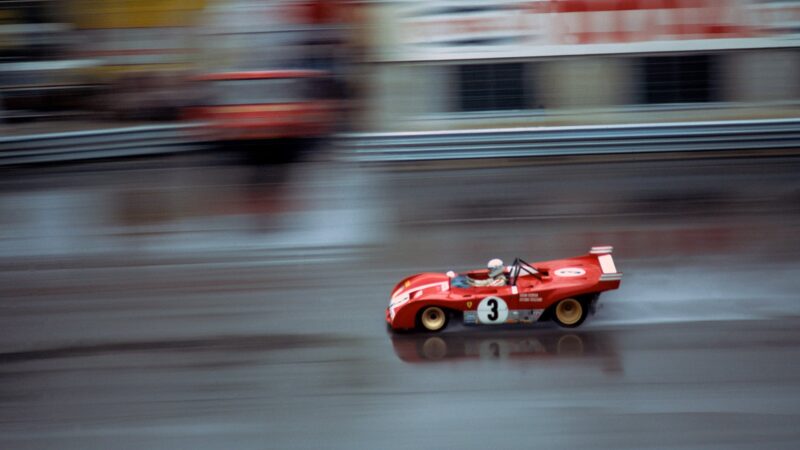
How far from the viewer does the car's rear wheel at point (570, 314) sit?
8477 mm

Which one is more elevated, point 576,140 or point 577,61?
point 577,61

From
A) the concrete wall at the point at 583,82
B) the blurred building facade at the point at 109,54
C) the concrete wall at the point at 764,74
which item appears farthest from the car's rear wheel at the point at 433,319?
the blurred building facade at the point at 109,54

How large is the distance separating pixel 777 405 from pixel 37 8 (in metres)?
17.4

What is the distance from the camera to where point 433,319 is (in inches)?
336

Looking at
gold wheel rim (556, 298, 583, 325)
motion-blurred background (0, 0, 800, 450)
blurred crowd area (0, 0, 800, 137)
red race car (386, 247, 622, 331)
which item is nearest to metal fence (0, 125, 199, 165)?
motion-blurred background (0, 0, 800, 450)

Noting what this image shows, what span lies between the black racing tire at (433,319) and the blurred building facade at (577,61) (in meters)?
6.86

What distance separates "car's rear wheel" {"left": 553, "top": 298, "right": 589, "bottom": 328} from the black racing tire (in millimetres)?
1072

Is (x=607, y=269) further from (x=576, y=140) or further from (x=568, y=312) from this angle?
(x=576, y=140)

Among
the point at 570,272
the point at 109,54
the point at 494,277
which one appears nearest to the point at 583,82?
the point at 570,272

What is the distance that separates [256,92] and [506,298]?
327 inches

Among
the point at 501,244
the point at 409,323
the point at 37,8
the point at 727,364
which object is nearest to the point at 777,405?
the point at 727,364

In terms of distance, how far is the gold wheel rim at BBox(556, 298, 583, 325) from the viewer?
27.8 feet

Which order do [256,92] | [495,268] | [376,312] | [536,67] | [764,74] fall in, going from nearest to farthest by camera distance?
[495,268] → [376,312] → [764,74] → [536,67] → [256,92]

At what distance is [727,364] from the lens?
7.70 meters
